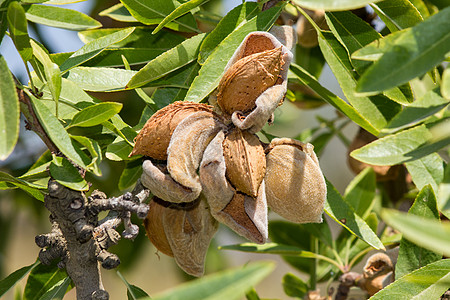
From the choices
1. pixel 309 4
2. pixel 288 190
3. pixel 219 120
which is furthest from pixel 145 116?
pixel 309 4

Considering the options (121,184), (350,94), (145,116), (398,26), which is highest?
(398,26)

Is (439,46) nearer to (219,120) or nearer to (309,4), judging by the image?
(309,4)

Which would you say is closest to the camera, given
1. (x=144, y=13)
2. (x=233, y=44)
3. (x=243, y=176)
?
(x=243, y=176)

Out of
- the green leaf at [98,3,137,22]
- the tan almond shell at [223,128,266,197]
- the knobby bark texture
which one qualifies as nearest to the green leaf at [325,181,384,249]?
the tan almond shell at [223,128,266,197]

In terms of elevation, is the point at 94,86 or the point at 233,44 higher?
the point at 233,44

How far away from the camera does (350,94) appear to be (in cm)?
81

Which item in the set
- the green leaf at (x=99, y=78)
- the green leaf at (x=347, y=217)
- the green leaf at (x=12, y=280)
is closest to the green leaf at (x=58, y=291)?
the green leaf at (x=12, y=280)

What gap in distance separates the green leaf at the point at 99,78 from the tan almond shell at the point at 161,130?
5.9 inches

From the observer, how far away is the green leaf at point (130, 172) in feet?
3.08

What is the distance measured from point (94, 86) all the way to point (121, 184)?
0.20m

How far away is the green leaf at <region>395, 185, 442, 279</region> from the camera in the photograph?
0.83m

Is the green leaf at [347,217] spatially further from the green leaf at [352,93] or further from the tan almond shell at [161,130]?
the tan almond shell at [161,130]

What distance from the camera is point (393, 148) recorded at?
25.9 inches

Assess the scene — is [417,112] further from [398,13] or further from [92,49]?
[92,49]
